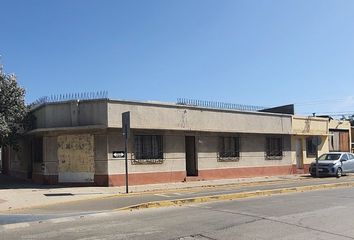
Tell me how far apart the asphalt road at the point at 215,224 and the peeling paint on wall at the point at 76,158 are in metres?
9.05

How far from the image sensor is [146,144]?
24000 millimetres

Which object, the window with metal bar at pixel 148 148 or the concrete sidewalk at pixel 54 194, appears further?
the window with metal bar at pixel 148 148

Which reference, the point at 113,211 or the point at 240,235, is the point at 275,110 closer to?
the point at 113,211

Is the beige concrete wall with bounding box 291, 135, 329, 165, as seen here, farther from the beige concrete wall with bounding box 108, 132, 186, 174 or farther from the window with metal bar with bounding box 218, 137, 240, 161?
the beige concrete wall with bounding box 108, 132, 186, 174

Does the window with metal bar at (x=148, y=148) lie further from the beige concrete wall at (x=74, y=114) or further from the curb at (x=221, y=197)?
the curb at (x=221, y=197)

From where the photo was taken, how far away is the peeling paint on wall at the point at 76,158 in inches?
890

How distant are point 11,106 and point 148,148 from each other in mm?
7319

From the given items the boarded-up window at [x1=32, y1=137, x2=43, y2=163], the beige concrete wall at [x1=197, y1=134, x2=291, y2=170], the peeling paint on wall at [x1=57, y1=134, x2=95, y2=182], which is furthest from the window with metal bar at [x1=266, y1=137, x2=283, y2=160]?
the boarded-up window at [x1=32, y1=137, x2=43, y2=163]

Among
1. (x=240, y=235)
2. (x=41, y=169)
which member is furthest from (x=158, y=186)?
(x=240, y=235)

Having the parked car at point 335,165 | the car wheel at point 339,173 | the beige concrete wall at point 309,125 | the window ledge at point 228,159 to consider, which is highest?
the beige concrete wall at point 309,125

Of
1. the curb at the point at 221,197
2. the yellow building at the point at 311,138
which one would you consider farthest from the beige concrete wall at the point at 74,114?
the yellow building at the point at 311,138

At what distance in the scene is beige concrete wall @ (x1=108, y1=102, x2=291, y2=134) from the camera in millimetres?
23094

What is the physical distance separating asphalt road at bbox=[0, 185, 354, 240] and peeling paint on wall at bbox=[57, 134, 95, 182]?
9049mm

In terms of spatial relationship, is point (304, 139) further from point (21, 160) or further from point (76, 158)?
point (21, 160)
